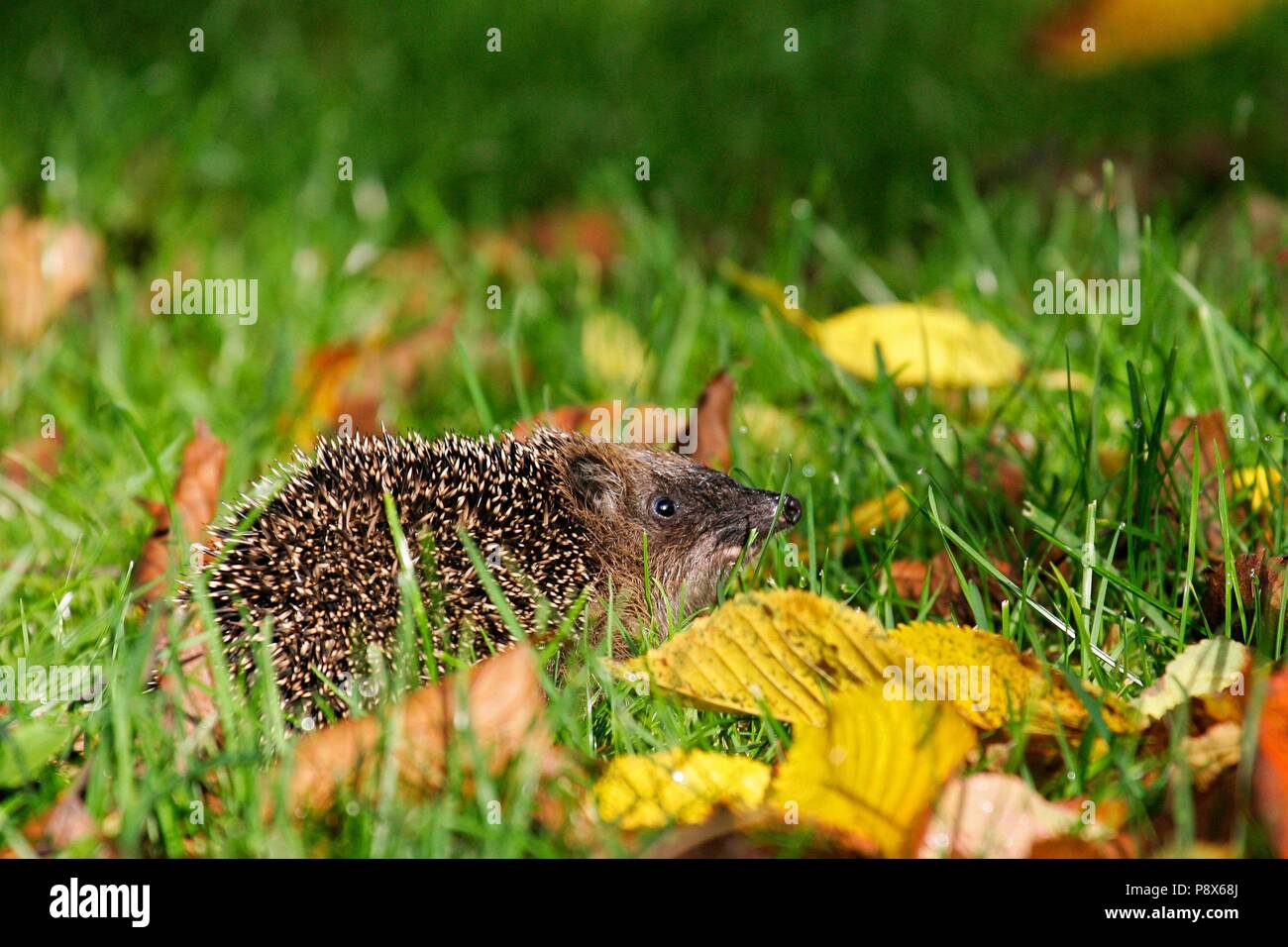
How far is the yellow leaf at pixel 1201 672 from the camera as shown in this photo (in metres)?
2.88

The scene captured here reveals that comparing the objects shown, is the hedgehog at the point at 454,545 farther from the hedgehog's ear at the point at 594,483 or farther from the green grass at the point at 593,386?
the green grass at the point at 593,386

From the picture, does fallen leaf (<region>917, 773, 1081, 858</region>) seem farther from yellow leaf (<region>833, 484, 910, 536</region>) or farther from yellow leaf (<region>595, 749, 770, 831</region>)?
yellow leaf (<region>833, 484, 910, 536</region>)

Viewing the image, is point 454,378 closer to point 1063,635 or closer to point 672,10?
point 1063,635

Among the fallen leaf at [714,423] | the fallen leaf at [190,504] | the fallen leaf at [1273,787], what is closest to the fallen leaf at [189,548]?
the fallen leaf at [190,504]

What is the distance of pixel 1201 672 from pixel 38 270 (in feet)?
15.8

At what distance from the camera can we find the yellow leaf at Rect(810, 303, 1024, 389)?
461 cm

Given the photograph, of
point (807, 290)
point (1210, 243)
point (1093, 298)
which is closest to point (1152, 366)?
point (1093, 298)

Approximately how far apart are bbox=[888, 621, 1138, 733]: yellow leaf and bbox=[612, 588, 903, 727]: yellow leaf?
0.09 m

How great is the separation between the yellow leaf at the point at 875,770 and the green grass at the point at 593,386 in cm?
28

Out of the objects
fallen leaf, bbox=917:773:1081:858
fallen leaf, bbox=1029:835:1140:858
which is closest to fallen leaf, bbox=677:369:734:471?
fallen leaf, bbox=917:773:1081:858

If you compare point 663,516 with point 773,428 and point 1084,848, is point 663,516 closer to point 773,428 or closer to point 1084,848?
point 773,428

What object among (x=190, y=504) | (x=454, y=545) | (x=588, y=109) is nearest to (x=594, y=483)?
(x=454, y=545)

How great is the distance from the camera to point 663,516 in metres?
4.29

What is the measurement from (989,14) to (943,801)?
7194 mm
